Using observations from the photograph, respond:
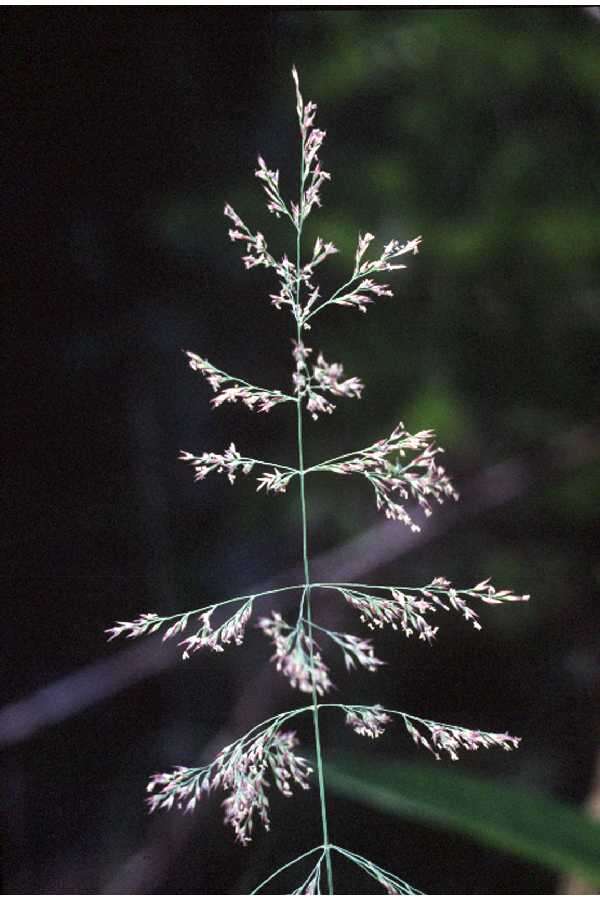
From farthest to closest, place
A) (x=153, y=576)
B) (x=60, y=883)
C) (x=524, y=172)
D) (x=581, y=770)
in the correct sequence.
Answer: (x=524, y=172)
(x=153, y=576)
(x=581, y=770)
(x=60, y=883)

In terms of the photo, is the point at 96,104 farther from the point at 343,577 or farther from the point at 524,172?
the point at 343,577

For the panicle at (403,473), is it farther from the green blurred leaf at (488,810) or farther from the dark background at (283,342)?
the dark background at (283,342)

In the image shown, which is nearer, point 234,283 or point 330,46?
point 330,46

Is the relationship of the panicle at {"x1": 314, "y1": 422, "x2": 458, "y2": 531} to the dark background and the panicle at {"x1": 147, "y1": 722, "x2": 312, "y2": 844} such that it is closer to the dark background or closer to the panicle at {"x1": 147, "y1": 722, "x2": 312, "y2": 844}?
the panicle at {"x1": 147, "y1": 722, "x2": 312, "y2": 844}

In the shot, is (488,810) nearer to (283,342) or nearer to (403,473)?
(403,473)

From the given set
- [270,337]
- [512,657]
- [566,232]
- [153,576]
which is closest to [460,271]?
[566,232]

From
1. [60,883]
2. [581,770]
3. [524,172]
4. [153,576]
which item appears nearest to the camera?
[60,883]
